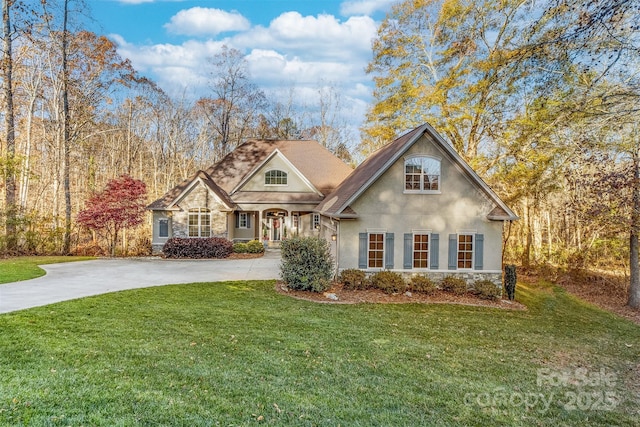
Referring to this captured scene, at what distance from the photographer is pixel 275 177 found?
69.5 feet

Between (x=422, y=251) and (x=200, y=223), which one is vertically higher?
(x=200, y=223)

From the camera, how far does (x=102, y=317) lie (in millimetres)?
7070

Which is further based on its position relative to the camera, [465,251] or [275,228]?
[275,228]

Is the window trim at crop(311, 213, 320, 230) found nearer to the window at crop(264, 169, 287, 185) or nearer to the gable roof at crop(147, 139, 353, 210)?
the gable roof at crop(147, 139, 353, 210)

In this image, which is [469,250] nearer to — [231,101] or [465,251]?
[465,251]

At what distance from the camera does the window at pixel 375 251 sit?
11930 mm

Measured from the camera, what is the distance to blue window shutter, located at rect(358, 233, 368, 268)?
38.9 feet

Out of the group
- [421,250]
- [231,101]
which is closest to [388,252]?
[421,250]

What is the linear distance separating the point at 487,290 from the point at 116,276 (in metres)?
12.7

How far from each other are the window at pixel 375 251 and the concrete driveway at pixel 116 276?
362 cm

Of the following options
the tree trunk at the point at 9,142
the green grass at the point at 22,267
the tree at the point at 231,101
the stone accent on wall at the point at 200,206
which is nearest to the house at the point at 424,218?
the stone accent on wall at the point at 200,206

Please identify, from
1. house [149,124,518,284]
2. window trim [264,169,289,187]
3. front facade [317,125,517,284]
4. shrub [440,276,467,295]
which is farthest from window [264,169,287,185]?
shrub [440,276,467,295]

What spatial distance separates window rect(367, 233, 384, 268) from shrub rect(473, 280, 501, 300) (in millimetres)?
3307

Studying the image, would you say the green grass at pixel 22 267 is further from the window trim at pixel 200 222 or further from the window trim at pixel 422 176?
the window trim at pixel 422 176
